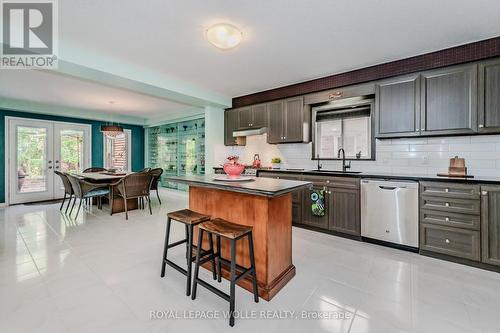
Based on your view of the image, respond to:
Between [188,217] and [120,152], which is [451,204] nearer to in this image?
[188,217]

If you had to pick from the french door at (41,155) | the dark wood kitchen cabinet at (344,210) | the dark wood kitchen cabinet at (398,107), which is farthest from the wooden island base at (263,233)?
the french door at (41,155)

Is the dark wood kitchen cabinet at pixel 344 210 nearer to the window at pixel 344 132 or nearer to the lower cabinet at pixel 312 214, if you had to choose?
the lower cabinet at pixel 312 214

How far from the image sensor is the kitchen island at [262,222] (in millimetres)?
1957

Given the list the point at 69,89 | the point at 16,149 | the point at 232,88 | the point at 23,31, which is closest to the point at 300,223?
the point at 232,88

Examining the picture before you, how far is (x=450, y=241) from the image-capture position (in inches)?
103

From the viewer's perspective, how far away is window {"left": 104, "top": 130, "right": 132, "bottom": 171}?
7680 millimetres

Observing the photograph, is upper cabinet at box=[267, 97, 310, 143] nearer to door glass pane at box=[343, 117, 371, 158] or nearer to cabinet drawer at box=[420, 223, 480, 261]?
door glass pane at box=[343, 117, 371, 158]

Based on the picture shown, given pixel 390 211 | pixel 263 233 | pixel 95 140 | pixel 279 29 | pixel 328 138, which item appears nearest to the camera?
pixel 263 233

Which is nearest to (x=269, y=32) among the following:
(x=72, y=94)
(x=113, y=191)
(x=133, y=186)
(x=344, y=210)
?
(x=344, y=210)

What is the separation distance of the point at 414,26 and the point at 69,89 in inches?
223

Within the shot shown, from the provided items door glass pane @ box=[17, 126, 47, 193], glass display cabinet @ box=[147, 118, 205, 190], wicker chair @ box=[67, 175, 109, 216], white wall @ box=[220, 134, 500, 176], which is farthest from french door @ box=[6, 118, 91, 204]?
white wall @ box=[220, 134, 500, 176]

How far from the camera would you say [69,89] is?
4574mm

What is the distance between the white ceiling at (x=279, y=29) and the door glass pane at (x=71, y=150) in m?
4.90
